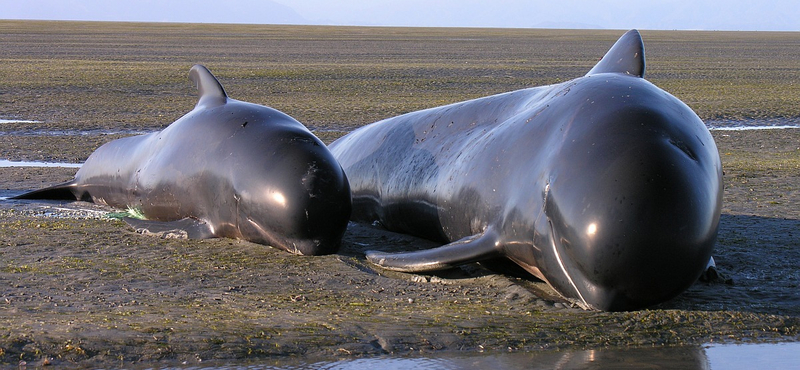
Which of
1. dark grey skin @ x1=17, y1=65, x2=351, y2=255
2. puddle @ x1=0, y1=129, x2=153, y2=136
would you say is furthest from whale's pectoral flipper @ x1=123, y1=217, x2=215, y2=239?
puddle @ x1=0, y1=129, x2=153, y2=136

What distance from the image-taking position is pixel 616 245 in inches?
233

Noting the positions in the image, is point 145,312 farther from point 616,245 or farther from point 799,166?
point 799,166

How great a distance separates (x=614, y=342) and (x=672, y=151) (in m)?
1.31

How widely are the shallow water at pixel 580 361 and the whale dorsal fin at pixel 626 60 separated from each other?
3.38m

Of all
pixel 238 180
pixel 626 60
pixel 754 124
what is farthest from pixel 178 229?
pixel 754 124

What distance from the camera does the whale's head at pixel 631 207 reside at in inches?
233

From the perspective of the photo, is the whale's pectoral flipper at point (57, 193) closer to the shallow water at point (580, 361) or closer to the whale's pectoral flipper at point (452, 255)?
the whale's pectoral flipper at point (452, 255)

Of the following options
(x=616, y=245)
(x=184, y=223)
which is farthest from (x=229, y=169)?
(x=616, y=245)

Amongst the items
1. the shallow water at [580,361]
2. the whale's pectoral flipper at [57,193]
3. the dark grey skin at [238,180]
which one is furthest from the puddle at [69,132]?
the shallow water at [580,361]

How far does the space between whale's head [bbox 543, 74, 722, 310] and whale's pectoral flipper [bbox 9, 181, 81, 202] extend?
→ 7187 millimetres

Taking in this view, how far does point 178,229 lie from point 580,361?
4.84 metres

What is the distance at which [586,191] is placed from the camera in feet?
20.1

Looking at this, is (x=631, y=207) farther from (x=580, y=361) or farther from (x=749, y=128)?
(x=749, y=128)

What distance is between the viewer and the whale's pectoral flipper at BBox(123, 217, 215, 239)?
8.96 m
